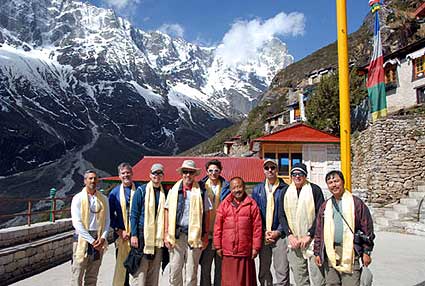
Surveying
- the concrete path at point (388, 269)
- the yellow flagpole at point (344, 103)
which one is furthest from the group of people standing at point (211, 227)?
the concrete path at point (388, 269)

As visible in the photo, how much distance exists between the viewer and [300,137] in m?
17.2

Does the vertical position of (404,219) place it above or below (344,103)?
below

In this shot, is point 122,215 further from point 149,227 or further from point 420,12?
point 420,12

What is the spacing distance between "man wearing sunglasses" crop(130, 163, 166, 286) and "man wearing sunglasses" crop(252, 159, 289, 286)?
1.16 meters

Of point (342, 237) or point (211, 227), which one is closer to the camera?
point (342, 237)

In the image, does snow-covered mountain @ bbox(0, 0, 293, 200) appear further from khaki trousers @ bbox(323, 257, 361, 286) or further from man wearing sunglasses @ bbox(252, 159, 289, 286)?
khaki trousers @ bbox(323, 257, 361, 286)

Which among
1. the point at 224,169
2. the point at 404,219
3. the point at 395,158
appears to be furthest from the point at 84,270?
the point at 395,158

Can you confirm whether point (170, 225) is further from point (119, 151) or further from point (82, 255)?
point (119, 151)

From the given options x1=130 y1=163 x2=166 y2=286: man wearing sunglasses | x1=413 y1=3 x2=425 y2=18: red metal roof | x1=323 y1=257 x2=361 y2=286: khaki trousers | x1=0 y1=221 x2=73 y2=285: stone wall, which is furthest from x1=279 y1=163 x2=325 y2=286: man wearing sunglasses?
x1=413 y1=3 x2=425 y2=18: red metal roof

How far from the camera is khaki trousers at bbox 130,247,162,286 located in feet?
14.0

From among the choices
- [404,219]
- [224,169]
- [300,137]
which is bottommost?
[404,219]

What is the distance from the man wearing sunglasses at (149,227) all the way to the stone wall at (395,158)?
39.3ft

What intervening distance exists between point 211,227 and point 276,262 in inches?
32.7

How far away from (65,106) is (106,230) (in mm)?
123576
